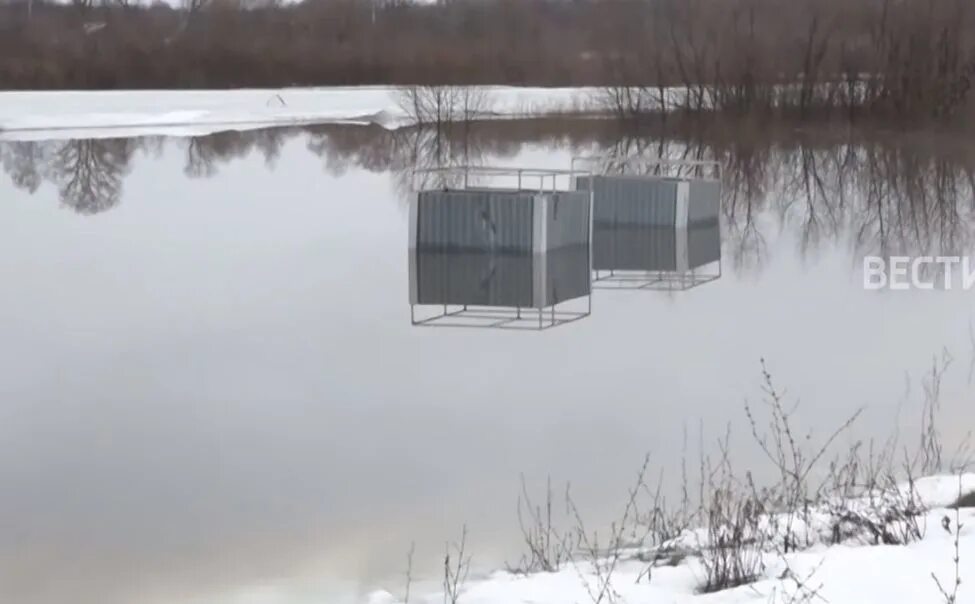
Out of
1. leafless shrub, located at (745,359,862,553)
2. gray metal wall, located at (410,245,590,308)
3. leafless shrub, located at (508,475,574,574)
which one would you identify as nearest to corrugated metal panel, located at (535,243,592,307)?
gray metal wall, located at (410,245,590,308)

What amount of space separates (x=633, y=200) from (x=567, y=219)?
1677mm

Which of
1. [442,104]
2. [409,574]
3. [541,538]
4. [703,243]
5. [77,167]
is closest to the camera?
[409,574]

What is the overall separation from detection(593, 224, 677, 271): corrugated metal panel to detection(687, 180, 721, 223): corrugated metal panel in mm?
262

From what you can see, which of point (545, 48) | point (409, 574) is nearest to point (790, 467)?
point (409, 574)

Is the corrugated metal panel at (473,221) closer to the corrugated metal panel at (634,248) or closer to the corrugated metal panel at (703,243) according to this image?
the corrugated metal panel at (634,248)

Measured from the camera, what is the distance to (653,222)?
11445 millimetres

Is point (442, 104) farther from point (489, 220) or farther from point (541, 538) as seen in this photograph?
point (541, 538)

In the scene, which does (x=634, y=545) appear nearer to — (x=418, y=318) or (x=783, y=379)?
(x=783, y=379)

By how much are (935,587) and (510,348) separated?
395 centimetres

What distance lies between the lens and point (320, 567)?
429 centimetres

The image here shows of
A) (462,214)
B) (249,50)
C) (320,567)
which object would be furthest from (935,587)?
(249,50)

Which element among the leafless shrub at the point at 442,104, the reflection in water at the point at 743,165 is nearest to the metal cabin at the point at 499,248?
the reflection in water at the point at 743,165

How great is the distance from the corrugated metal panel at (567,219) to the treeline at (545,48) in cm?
1530

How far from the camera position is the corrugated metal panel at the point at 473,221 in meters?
9.71
